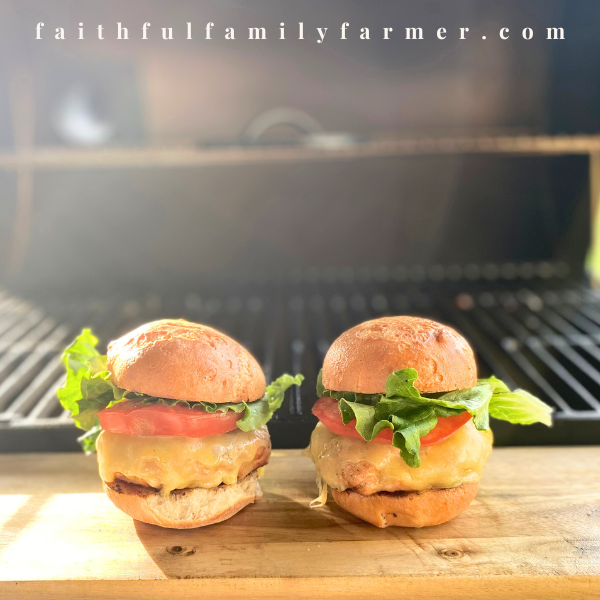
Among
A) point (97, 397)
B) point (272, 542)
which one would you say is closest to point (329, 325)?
point (97, 397)

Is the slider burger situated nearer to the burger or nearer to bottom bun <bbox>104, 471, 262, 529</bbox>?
bottom bun <bbox>104, 471, 262, 529</bbox>

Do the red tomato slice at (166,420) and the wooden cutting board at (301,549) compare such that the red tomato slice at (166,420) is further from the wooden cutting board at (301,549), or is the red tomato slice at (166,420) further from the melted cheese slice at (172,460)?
the wooden cutting board at (301,549)

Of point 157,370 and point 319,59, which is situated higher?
point 319,59

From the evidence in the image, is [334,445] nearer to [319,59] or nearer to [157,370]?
[157,370]

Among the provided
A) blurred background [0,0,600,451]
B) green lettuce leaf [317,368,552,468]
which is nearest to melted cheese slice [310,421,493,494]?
green lettuce leaf [317,368,552,468]

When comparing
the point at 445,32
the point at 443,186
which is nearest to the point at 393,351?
the point at 445,32

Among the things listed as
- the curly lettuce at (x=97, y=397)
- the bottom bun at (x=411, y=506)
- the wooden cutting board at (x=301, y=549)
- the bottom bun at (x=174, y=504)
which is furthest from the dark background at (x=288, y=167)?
the bottom bun at (x=411, y=506)
